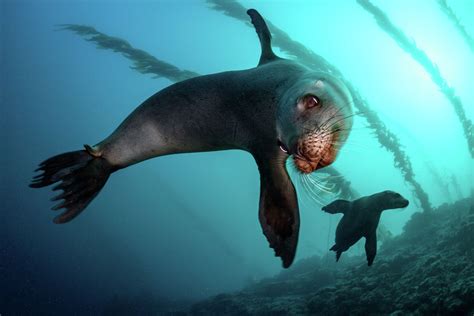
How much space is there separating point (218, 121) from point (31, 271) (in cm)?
3958

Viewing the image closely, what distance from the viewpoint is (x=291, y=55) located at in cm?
1080

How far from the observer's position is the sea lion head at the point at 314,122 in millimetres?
1387

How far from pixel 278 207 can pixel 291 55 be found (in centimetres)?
992

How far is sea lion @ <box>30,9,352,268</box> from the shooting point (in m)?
1.45

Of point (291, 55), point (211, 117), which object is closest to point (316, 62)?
point (291, 55)

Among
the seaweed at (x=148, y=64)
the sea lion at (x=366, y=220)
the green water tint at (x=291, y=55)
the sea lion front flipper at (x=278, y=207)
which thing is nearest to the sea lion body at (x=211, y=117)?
the sea lion front flipper at (x=278, y=207)

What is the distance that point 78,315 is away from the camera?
2186cm

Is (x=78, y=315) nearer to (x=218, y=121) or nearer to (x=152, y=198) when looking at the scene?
(x=218, y=121)

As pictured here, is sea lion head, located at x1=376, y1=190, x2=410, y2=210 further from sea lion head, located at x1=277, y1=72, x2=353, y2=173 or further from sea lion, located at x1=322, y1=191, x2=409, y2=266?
sea lion head, located at x1=277, y1=72, x2=353, y2=173

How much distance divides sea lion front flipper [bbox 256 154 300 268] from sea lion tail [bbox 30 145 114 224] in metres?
1.33

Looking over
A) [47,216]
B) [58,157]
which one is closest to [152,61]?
[58,157]

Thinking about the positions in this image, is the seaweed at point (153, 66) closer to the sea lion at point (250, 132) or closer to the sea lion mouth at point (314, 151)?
the sea lion at point (250, 132)

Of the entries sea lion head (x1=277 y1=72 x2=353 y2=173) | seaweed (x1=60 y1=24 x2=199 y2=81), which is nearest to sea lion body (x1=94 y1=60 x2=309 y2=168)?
sea lion head (x1=277 y1=72 x2=353 y2=173)

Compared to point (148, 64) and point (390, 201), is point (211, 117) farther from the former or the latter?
point (148, 64)
